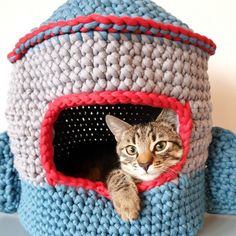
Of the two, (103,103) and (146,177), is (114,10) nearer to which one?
(103,103)

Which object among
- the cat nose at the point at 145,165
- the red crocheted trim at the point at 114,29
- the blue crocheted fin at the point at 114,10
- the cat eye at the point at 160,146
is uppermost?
the blue crocheted fin at the point at 114,10

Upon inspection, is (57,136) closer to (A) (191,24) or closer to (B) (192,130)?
(B) (192,130)

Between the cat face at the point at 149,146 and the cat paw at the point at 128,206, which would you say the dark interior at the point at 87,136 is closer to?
the cat face at the point at 149,146

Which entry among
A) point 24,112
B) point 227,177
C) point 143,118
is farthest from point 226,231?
point 24,112

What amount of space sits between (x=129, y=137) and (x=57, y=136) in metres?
0.21

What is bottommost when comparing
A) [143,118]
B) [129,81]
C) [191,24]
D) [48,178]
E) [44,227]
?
[44,227]

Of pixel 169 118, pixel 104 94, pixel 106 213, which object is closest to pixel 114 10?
pixel 104 94

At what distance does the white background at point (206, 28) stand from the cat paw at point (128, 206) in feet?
1.77

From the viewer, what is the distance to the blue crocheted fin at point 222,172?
2.44ft

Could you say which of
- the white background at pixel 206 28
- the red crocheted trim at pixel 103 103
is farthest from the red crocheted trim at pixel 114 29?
the white background at pixel 206 28

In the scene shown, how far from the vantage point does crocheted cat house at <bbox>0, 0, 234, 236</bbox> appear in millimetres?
599

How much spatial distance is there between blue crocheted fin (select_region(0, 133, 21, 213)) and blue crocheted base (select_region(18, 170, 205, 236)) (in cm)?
15

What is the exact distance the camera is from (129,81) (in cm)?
60

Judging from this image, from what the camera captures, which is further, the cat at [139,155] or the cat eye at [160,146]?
the cat eye at [160,146]
